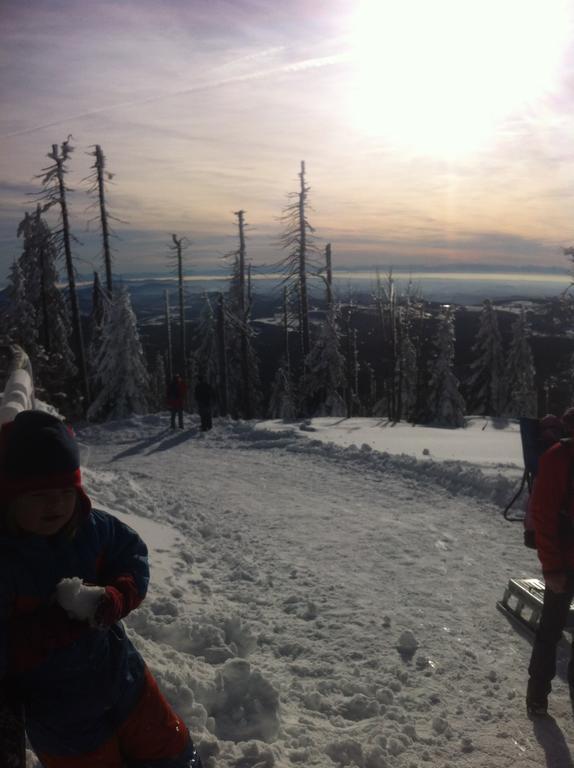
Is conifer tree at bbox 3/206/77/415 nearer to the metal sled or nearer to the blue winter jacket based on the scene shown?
the metal sled

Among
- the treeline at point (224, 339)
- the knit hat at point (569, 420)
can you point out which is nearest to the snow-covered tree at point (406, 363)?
the treeline at point (224, 339)

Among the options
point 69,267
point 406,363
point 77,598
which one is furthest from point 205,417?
point 406,363

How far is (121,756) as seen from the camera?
2748mm

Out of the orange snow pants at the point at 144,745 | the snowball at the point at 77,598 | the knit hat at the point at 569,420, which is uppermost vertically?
the knit hat at the point at 569,420

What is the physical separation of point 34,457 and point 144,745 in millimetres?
1375

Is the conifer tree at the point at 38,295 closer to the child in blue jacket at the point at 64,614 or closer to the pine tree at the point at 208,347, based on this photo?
the pine tree at the point at 208,347

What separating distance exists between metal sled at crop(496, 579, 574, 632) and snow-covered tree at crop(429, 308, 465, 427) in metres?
38.4

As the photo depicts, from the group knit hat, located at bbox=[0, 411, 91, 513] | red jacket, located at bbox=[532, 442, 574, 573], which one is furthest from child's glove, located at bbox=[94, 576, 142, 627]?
red jacket, located at bbox=[532, 442, 574, 573]

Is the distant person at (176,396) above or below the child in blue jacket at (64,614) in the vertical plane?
below

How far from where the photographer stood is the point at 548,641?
178 inches

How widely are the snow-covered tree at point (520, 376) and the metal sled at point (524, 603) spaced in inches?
1839

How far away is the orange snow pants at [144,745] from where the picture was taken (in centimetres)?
268

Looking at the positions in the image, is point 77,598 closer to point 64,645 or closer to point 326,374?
point 64,645

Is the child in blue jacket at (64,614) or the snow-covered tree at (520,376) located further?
the snow-covered tree at (520,376)
